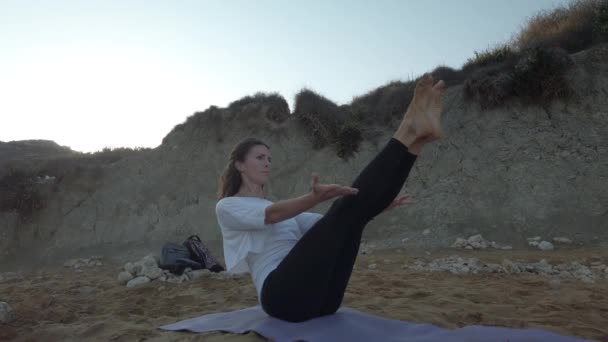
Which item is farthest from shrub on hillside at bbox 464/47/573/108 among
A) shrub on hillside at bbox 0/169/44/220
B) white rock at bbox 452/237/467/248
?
shrub on hillside at bbox 0/169/44/220

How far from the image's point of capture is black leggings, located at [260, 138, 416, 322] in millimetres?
2281

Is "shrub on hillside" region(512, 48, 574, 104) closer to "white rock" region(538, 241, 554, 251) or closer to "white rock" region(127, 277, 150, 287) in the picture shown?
"white rock" region(538, 241, 554, 251)

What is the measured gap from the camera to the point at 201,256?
255 inches

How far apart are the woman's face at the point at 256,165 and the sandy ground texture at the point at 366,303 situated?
92 cm

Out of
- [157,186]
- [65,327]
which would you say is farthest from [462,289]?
[157,186]

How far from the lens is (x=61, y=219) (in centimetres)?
1265

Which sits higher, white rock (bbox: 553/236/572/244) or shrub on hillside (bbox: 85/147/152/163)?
shrub on hillside (bbox: 85/147/152/163)

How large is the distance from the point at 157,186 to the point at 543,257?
9784 mm

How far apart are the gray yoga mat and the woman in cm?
8

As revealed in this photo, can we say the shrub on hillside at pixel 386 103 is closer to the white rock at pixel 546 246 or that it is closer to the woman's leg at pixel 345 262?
the white rock at pixel 546 246

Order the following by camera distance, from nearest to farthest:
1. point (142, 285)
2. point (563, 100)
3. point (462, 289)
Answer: point (462, 289) → point (142, 285) → point (563, 100)

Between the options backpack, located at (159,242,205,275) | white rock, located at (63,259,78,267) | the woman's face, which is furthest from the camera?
white rock, located at (63,259,78,267)

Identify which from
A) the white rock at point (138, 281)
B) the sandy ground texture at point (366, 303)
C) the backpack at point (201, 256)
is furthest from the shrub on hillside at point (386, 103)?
the white rock at point (138, 281)

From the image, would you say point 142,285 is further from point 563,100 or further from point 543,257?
point 563,100
